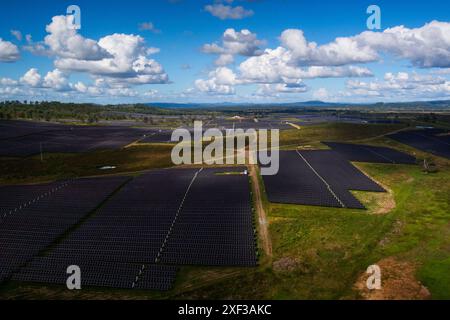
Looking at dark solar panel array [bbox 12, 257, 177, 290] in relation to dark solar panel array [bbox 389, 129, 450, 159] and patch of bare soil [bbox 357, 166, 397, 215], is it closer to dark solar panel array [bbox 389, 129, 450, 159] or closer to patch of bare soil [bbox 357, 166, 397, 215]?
patch of bare soil [bbox 357, 166, 397, 215]

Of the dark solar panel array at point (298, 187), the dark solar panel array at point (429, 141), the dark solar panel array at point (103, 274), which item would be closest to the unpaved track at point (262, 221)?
the dark solar panel array at point (298, 187)

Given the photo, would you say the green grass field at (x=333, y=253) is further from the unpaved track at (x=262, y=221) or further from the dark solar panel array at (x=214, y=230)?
the dark solar panel array at (x=214, y=230)

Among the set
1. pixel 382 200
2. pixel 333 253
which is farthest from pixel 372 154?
pixel 333 253

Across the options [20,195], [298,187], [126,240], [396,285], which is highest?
[298,187]

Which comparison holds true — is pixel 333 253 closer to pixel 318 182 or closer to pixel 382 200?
pixel 382 200
